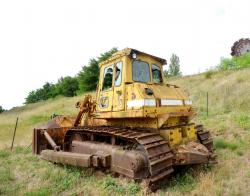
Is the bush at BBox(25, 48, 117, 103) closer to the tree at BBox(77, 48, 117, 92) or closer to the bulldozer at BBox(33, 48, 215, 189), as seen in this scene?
the tree at BBox(77, 48, 117, 92)

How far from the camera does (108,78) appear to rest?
26.2 ft

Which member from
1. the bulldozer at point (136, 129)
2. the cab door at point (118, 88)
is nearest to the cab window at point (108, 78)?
the bulldozer at point (136, 129)

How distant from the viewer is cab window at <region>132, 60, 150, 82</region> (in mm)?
7404

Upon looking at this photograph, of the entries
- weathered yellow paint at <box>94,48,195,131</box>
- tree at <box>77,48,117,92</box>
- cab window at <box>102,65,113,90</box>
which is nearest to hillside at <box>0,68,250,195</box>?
weathered yellow paint at <box>94,48,195,131</box>

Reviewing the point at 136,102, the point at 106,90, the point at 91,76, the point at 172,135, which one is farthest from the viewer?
the point at 91,76

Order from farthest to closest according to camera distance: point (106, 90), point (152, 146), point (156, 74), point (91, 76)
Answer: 1. point (91, 76)
2. point (156, 74)
3. point (106, 90)
4. point (152, 146)

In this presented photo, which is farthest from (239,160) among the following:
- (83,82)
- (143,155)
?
(83,82)

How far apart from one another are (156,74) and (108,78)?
4.45ft

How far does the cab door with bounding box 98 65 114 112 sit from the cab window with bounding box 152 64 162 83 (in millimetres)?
1140

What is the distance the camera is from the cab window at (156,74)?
801cm

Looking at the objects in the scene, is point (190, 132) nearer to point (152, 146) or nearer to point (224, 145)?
point (152, 146)

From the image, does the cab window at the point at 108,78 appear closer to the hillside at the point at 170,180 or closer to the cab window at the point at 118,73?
the cab window at the point at 118,73

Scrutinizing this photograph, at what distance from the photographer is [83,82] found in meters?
42.8

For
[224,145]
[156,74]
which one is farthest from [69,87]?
[156,74]
